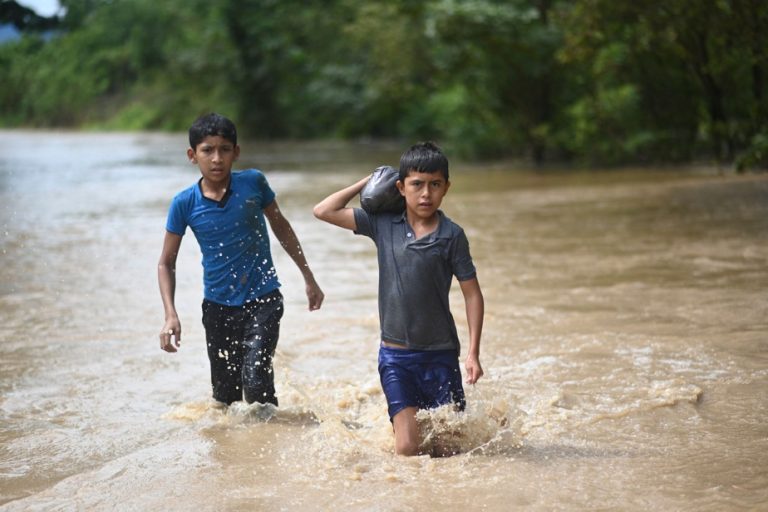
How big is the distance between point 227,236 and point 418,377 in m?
1.29

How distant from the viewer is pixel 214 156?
15.4 feet

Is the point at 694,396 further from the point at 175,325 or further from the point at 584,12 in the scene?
the point at 584,12

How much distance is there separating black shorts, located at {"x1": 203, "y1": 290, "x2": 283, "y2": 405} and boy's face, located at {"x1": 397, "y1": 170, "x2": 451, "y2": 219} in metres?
1.16

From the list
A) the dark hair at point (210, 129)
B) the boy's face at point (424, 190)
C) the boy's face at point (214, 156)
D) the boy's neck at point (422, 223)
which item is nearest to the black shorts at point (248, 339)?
the boy's face at point (214, 156)

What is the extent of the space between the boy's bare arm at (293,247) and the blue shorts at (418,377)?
2.74ft

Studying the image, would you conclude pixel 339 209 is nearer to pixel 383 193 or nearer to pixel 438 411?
pixel 383 193

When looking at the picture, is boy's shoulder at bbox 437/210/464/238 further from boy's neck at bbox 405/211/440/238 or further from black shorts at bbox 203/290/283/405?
black shorts at bbox 203/290/283/405

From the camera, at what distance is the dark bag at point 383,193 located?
13.6ft

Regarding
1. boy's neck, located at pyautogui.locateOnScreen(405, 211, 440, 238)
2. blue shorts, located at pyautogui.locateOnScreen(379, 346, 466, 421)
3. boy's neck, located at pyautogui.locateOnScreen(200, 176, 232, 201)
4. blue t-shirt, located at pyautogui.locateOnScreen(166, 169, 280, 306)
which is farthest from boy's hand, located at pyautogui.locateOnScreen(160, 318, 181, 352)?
boy's neck, located at pyautogui.locateOnScreen(405, 211, 440, 238)

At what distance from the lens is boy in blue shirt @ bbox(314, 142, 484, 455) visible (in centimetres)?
403

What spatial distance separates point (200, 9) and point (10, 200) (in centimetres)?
2936

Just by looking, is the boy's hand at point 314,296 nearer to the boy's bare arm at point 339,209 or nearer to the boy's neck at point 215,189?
the boy's neck at point 215,189

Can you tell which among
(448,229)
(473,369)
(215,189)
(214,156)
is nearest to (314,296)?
(215,189)

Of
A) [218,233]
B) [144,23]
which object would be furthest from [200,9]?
[218,233]
